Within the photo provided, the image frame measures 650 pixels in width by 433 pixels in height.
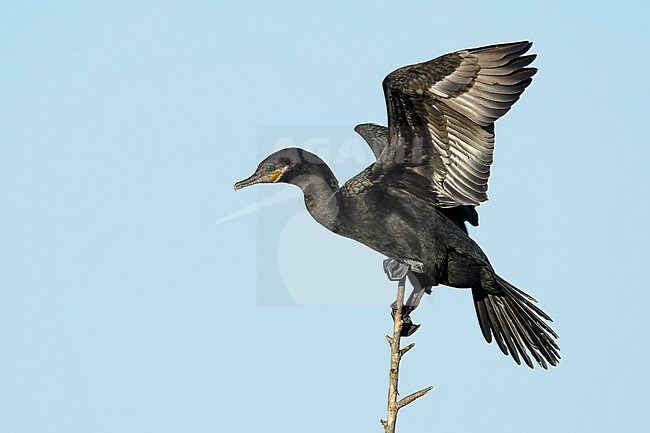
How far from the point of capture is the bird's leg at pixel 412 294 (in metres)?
11.4

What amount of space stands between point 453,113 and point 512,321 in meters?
2.04

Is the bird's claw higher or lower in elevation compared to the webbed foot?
lower

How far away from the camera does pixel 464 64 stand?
1090 centimetres

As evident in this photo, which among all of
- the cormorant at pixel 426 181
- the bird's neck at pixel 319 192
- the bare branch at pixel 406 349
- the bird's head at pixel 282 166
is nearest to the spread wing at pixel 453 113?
the cormorant at pixel 426 181

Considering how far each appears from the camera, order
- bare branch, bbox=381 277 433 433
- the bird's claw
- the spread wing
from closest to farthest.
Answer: bare branch, bbox=381 277 433 433, the spread wing, the bird's claw

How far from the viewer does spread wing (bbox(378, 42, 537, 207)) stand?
1088cm

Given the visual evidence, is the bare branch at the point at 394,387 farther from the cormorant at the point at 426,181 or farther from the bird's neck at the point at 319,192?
the bird's neck at the point at 319,192

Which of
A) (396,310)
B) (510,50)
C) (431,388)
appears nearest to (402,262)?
(396,310)

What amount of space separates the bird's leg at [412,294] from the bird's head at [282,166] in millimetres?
1091

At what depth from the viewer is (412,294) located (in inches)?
459

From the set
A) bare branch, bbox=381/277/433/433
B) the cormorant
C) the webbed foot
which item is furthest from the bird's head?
bare branch, bbox=381/277/433/433

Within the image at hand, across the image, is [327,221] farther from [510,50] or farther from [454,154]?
[510,50]

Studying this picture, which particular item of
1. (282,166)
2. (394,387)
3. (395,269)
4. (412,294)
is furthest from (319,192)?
(394,387)

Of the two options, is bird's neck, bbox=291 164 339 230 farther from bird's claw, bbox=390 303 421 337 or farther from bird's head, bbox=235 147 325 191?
bird's claw, bbox=390 303 421 337
